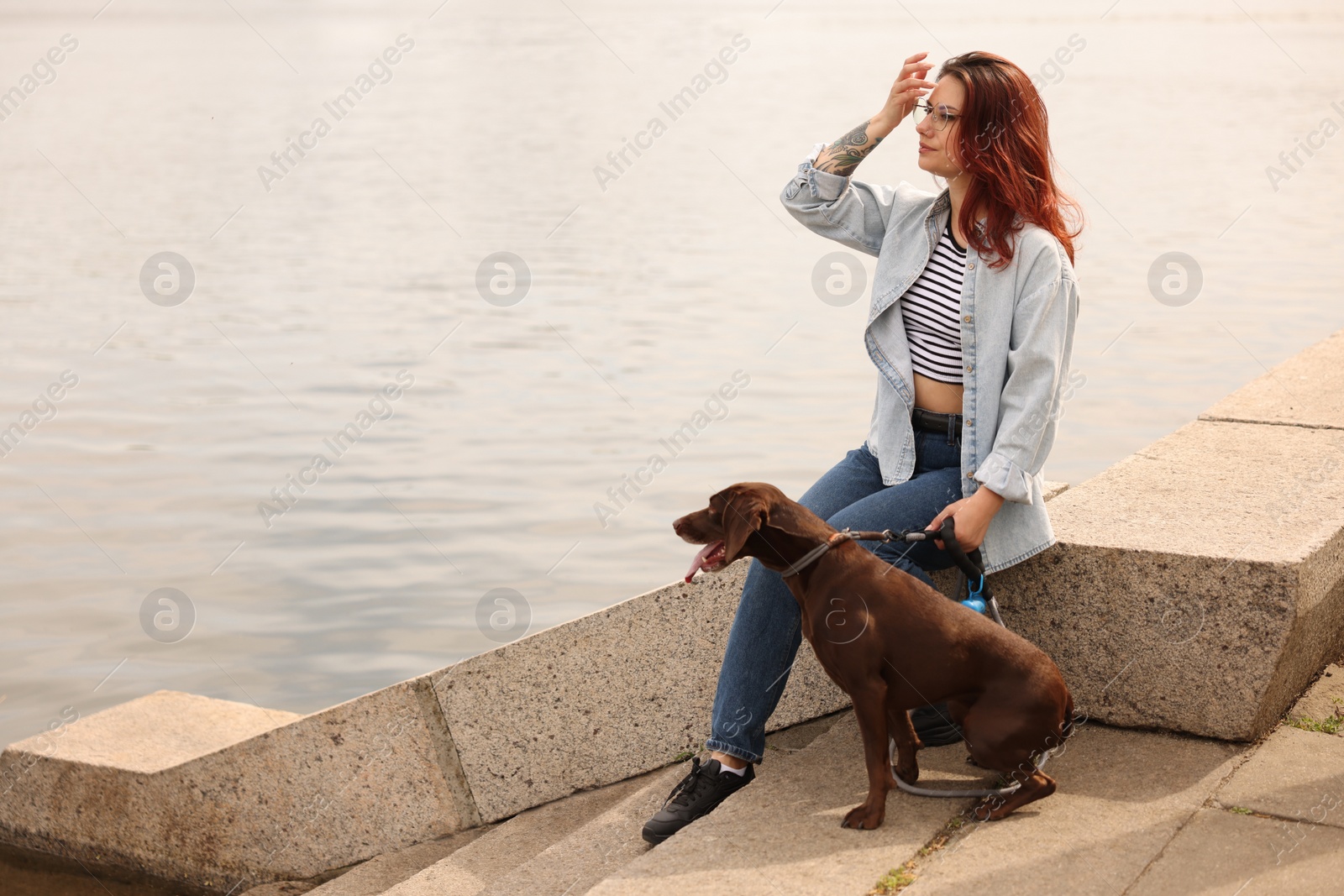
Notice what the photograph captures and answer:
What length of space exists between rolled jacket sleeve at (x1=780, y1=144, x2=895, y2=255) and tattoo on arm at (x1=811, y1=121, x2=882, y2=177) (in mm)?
21

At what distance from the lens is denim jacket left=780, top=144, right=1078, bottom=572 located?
12.3 ft

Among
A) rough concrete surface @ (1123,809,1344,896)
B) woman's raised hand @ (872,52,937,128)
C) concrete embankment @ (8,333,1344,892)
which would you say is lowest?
rough concrete surface @ (1123,809,1344,896)

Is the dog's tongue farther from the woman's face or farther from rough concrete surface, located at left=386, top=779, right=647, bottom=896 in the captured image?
rough concrete surface, located at left=386, top=779, right=647, bottom=896

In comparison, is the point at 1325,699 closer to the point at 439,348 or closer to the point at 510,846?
the point at 510,846

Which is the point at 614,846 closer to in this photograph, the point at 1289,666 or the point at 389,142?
the point at 1289,666

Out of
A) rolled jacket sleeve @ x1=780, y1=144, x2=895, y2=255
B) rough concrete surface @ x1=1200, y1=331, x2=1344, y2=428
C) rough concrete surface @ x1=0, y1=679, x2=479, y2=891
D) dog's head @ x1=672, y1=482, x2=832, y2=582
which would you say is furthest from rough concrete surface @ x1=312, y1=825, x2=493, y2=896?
rough concrete surface @ x1=1200, y1=331, x2=1344, y2=428

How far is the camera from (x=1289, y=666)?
12.6 ft

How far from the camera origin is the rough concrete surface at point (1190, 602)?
3707mm

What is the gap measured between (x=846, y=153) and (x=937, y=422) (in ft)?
2.95

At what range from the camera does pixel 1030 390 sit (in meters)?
3.75

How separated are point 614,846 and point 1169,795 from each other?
157 centimetres

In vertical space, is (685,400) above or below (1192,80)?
below

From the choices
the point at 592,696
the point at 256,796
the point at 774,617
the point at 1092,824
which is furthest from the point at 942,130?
the point at 256,796

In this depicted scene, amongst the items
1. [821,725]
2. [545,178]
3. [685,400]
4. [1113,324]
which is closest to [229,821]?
[821,725]
